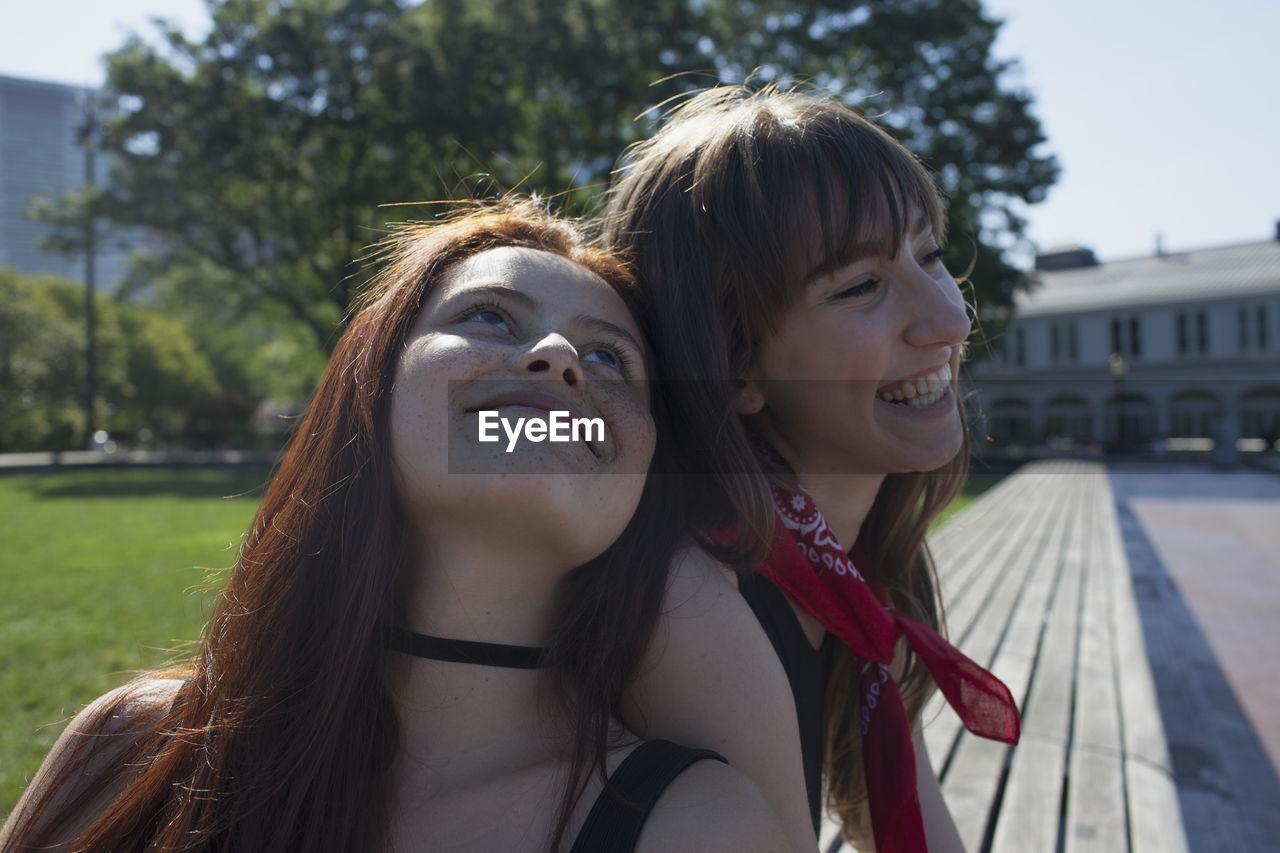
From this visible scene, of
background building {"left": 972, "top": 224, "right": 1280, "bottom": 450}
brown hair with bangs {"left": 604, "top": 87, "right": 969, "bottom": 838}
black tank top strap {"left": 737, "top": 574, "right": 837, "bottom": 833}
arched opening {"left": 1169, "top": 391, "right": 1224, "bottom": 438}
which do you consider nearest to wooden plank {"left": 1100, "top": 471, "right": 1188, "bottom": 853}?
black tank top strap {"left": 737, "top": 574, "right": 837, "bottom": 833}

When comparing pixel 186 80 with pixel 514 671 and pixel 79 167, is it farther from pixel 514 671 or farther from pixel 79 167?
pixel 79 167

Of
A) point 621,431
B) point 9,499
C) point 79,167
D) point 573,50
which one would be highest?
point 79,167

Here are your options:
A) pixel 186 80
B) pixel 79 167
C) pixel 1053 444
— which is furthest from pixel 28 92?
pixel 1053 444

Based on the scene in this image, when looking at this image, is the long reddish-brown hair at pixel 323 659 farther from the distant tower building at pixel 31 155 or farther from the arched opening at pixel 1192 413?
the distant tower building at pixel 31 155

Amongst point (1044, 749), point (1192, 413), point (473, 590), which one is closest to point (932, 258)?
point (473, 590)

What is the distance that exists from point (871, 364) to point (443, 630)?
33.2 inches

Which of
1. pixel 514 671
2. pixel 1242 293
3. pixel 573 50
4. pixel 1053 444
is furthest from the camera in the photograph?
pixel 1242 293

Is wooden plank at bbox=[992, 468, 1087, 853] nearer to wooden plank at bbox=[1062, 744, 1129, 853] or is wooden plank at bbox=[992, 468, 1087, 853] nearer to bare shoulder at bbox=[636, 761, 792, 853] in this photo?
wooden plank at bbox=[1062, 744, 1129, 853]

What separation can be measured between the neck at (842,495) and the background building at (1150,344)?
39.3 m

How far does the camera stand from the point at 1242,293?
4150cm

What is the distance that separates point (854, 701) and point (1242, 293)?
49.4m

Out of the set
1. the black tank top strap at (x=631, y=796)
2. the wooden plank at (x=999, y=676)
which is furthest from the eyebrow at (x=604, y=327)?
the wooden plank at (x=999, y=676)

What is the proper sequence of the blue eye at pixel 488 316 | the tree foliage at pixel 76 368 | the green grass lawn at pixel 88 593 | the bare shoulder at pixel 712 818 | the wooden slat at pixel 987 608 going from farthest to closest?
the tree foliage at pixel 76 368 < the green grass lawn at pixel 88 593 < the wooden slat at pixel 987 608 < the blue eye at pixel 488 316 < the bare shoulder at pixel 712 818

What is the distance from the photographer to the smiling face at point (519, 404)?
1084 mm
